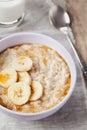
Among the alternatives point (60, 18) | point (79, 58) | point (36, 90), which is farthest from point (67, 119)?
point (60, 18)

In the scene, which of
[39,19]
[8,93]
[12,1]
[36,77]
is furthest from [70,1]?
[8,93]

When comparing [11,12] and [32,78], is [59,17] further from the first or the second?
[32,78]

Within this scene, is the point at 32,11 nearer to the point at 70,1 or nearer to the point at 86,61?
the point at 70,1

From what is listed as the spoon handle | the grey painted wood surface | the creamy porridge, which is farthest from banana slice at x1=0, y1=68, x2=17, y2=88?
the spoon handle

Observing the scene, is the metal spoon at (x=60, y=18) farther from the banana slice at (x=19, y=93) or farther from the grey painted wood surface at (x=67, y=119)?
the banana slice at (x=19, y=93)

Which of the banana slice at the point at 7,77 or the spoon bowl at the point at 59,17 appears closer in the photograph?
the banana slice at the point at 7,77

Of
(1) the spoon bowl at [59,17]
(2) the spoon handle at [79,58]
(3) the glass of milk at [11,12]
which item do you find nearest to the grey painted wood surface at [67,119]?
(2) the spoon handle at [79,58]
